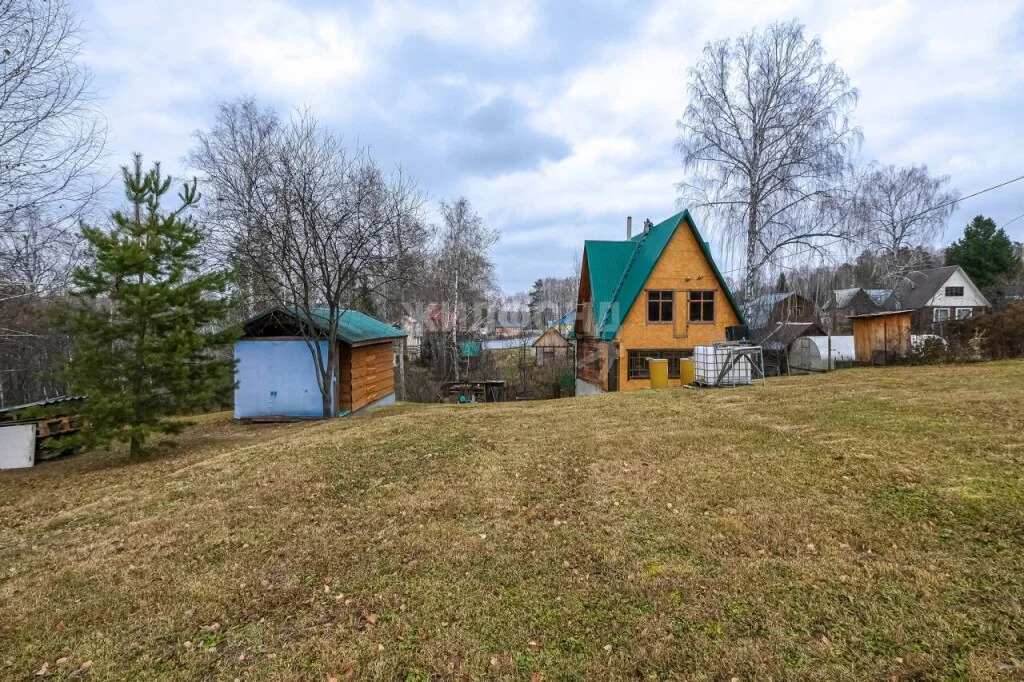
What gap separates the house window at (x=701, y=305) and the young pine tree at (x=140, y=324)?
16779 millimetres

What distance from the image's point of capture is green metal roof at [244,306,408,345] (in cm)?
1431

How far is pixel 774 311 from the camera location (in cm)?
2781

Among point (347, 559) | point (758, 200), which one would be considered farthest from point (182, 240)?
point (758, 200)

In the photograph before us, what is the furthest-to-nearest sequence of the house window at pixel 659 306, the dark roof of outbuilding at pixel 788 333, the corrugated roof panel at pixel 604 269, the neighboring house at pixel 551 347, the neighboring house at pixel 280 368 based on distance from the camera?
the neighboring house at pixel 551 347 < the dark roof of outbuilding at pixel 788 333 < the corrugated roof panel at pixel 604 269 < the house window at pixel 659 306 < the neighboring house at pixel 280 368

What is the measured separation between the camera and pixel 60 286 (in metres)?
8.66

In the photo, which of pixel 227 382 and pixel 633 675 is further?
pixel 227 382

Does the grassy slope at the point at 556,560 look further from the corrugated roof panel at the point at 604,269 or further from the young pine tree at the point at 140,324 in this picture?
the corrugated roof panel at the point at 604,269

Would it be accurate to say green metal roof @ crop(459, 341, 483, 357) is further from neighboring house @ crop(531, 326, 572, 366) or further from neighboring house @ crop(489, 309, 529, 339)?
neighboring house @ crop(489, 309, 529, 339)

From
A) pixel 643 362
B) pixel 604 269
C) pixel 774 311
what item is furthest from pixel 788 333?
pixel 604 269

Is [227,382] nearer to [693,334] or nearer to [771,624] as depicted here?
[771,624]

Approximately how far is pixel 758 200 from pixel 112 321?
21.8m

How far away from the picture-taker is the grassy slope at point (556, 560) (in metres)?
2.89

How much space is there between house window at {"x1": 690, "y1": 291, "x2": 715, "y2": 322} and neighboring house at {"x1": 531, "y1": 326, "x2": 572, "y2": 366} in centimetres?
1208

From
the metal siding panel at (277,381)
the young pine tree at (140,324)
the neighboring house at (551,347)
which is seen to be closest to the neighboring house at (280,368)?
the metal siding panel at (277,381)
